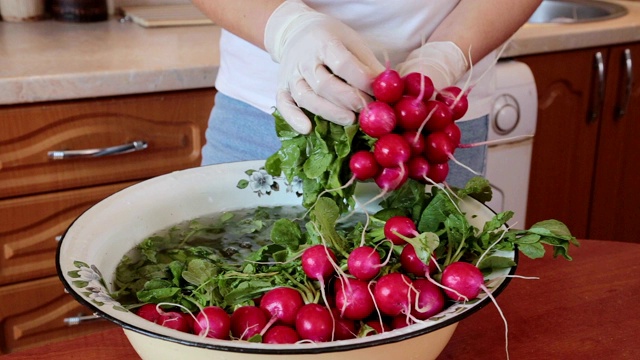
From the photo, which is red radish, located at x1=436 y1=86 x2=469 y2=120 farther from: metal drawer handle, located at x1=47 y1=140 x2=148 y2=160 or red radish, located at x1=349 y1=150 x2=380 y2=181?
metal drawer handle, located at x1=47 y1=140 x2=148 y2=160

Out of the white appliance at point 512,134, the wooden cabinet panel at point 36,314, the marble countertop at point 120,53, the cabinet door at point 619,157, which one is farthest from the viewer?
the cabinet door at point 619,157

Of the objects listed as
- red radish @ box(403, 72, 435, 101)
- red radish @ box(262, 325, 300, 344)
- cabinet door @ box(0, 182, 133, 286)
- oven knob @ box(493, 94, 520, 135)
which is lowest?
cabinet door @ box(0, 182, 133, 286)

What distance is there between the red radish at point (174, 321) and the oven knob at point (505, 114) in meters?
1.31

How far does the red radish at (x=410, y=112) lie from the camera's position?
69 centimetres

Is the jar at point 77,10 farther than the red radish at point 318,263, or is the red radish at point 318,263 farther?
the jar at point 77,10

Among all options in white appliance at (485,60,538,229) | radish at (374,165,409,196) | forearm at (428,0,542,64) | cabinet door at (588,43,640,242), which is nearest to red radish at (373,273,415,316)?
radish at (374,165,409,196)

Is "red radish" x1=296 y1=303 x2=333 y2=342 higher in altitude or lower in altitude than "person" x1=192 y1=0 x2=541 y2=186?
lower

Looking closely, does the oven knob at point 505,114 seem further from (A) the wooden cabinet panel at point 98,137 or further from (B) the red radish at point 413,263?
(B) the red radish at point 413,263

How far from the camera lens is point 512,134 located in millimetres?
1847

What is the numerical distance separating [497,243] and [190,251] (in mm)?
294

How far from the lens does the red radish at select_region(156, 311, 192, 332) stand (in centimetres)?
60

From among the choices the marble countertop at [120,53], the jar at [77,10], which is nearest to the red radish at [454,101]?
the marble countertop at [120,53]

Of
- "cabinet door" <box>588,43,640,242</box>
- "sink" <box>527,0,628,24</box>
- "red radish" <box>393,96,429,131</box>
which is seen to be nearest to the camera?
"red radish" <box>393,96,429,131</box>

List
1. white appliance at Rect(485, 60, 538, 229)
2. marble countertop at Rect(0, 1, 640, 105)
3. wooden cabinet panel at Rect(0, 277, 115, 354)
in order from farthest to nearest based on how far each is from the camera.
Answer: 1. white appliance at Rect(485, 60, 538, 229)
2. wooden cabinet panel at Rect(0, 277, 115, 354)
3. marble countertop at Rect(0, 1, 640, 105)
